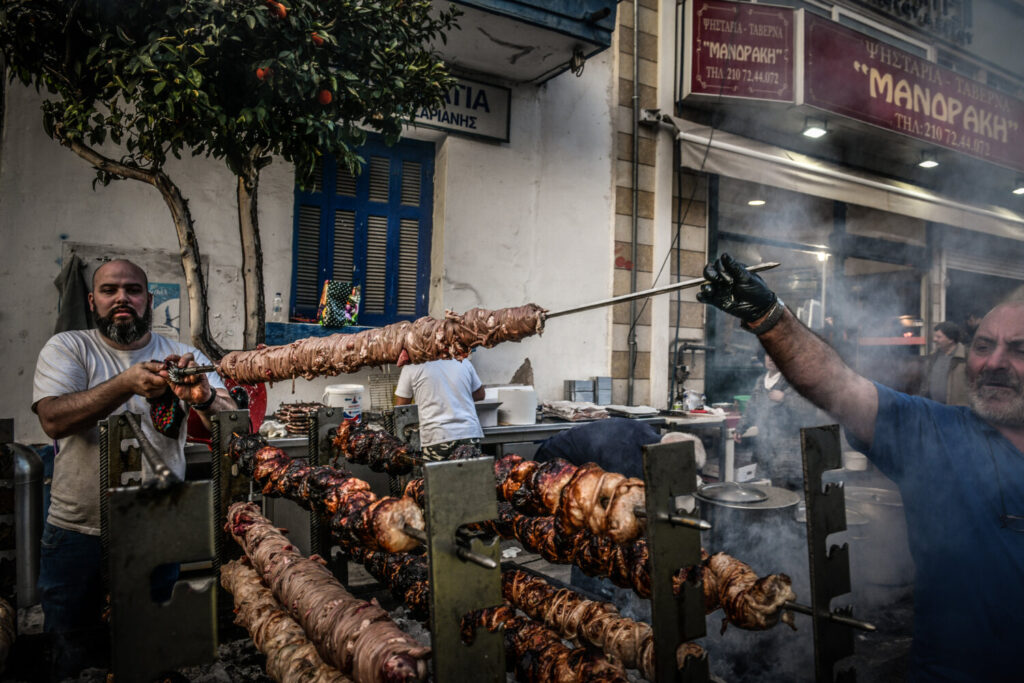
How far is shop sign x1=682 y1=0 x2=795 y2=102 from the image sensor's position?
8398mm

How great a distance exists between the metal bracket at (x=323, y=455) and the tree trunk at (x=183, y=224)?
2306mm

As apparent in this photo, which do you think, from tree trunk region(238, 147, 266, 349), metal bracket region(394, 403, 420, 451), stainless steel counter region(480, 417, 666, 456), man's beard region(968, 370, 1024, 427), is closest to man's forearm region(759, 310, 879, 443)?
man's beard region(968, 370, 1024, 427)

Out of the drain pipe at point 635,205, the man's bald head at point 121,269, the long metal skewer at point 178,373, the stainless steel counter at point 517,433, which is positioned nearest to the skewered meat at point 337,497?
the long metal skewer at point 178,373

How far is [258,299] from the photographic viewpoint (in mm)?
5082

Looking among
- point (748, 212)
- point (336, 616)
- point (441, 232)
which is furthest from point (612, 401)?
point (336, 616)

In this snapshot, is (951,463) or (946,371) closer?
(951,463)

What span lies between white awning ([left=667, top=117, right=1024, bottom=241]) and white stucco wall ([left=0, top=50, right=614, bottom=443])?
4.35ft

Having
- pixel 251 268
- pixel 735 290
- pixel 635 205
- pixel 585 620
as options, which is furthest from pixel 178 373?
pixel 635 205

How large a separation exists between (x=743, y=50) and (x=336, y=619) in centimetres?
932

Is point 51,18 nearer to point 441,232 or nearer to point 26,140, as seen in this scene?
point 26,140

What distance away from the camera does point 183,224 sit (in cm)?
454

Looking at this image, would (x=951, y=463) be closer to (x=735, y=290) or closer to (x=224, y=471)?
(x=735, y=290)

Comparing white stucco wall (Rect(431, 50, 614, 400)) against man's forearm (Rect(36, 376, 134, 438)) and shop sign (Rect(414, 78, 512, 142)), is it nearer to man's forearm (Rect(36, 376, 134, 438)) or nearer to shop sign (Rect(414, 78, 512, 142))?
shop sign (Rect(414, 78, 512, 142))

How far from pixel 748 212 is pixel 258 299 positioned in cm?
813
